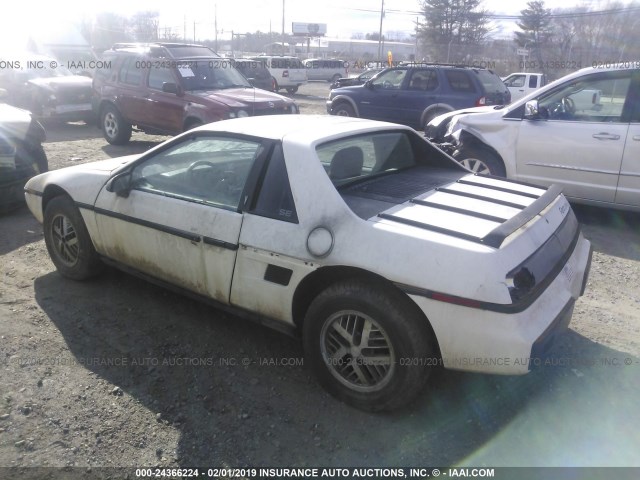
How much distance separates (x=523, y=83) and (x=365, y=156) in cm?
2053

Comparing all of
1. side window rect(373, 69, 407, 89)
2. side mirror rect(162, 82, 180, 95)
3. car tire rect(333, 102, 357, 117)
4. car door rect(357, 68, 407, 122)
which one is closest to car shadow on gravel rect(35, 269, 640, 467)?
side mirror rect(162, 82, 180, 95)

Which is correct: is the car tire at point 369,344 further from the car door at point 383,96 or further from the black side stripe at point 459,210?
the car door at point 383,96

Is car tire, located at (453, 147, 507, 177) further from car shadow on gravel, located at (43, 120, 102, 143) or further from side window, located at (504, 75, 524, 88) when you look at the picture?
side window, located at (504, 75, 524, 88)

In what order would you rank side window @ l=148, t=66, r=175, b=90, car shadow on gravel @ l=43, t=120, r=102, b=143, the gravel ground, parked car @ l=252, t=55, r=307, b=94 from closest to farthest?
the gravel ground
side window @ l=148, t=66, r=175, b=90
car shadow on gravel @ l=43, t=120, r=102, b=143
parked car @ l=252, t=55, r=307, b=94

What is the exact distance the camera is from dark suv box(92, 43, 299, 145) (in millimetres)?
9312

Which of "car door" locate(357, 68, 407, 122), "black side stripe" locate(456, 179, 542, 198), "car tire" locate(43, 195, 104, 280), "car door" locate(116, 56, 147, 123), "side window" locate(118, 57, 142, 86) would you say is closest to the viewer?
"black side stripe" locate(456, 179, 542, 198)

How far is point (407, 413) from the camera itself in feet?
9.93

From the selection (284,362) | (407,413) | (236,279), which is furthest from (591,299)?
(236,279)

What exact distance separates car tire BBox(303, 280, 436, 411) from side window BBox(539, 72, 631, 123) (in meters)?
4.56

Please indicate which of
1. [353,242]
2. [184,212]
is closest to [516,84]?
[184,212]

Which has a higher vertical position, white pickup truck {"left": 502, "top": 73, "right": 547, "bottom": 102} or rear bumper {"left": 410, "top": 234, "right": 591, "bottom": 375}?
white pickup truck {"left": 502, "top": 73, "right": 547, "bottom": 102}

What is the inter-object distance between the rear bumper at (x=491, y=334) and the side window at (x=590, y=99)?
4.12 metres

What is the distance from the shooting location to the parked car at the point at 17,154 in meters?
6.29

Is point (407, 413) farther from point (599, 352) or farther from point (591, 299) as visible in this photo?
point (591, 299)
